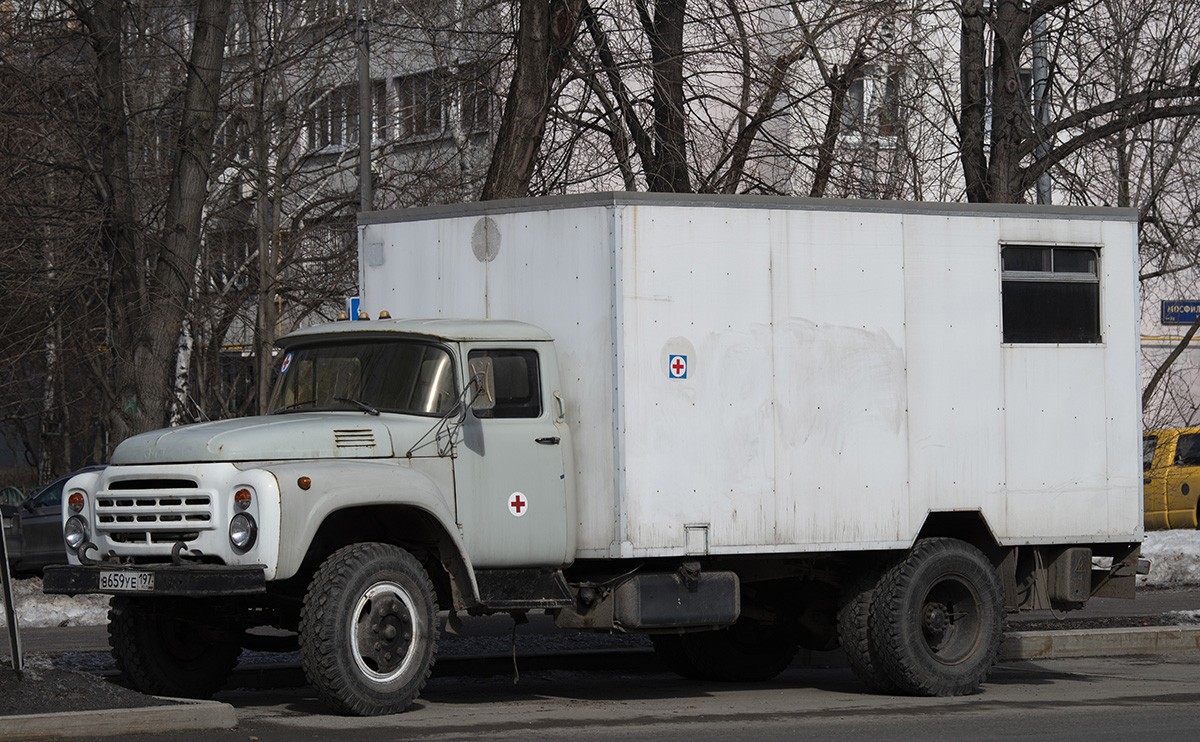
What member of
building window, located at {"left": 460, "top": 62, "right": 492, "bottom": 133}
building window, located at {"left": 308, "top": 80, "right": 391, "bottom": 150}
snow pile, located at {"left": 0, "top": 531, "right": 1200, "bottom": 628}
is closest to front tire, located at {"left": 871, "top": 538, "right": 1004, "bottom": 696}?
snow pile, located at {"left": 0, "top": 531, "right": 1200, "bottom": 628}

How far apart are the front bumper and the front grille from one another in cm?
20

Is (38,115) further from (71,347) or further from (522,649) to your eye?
(522,649)

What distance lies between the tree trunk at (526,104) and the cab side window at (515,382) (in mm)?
5482

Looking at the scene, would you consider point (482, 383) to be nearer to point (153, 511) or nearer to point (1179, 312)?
point (153, 511)

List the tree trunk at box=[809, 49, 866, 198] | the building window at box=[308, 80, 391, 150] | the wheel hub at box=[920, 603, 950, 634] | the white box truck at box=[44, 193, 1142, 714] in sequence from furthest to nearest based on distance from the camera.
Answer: the building window at box=[308, 80, 391, 150], the tree trunk at box=[809, 49, 866, 198], the wheel hub at box=[920, 603, 950, 634], the white box truck at box=[44, 193, 1142, 714]

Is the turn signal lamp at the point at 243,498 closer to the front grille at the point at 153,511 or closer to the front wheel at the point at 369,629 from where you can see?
the front grille at the point at 153,511

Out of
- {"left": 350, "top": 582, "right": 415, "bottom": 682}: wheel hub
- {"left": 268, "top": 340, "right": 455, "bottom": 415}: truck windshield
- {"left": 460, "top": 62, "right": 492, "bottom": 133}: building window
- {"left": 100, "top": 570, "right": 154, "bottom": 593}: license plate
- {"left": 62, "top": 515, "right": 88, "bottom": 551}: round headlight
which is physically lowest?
{"left": 350, "top": 582, "right": 415, "bottom": 682}: wheel hub

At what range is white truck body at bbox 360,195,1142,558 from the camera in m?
10.2

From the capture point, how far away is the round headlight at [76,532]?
976cm

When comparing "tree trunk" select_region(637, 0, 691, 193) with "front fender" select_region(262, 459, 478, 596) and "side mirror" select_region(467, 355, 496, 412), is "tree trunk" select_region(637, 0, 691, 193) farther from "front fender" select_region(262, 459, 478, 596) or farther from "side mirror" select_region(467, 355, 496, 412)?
"front fender" select_region(262, 459, 478, 596)

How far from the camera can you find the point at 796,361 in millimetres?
10727

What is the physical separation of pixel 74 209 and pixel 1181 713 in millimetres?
14755

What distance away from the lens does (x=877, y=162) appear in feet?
69.4

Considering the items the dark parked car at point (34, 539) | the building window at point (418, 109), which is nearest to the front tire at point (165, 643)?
the building window at point (418, 109)
